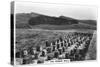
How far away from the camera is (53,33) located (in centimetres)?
265

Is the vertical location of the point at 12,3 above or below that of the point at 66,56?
above

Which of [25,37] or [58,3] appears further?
[58,3]

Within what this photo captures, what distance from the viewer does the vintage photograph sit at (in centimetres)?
248

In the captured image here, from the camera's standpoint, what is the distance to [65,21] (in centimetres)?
272

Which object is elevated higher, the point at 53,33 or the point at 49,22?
the point at 49,22

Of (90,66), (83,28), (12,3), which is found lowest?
(90,66)

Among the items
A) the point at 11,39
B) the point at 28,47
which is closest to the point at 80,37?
the point at 28,47

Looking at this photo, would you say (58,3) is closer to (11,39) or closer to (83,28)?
(83,28)

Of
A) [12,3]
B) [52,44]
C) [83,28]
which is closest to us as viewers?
[12,3]

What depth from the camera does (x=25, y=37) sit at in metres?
2.51

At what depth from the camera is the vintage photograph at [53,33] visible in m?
2.48

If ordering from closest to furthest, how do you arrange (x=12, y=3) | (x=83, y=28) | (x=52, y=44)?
(x=12, y=3) → (x=52, y=44) → (x=83, y=28)

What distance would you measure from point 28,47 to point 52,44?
298 mm

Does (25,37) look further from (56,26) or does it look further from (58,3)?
(58,3)
